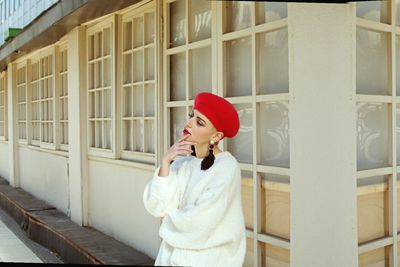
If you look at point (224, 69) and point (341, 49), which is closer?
point (341, 49)

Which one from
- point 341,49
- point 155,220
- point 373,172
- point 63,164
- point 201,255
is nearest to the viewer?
point 201,255

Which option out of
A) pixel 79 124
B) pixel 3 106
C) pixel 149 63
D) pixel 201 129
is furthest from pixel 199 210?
pixel 3 106

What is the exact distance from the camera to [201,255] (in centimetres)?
238

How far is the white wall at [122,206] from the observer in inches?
204

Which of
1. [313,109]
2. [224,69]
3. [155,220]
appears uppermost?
[224,69]

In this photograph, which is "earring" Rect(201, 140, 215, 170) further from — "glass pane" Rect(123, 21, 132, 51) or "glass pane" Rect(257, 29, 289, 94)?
"glass pane" Rect(123, 21, 132, 51)

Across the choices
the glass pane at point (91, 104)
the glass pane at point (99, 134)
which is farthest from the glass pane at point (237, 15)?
the glass pane at point (91, 104)

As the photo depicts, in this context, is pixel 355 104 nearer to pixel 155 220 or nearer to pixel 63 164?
pixel 155 220

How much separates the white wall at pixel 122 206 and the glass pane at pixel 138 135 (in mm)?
230

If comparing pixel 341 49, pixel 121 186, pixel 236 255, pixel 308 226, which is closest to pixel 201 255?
pixel 236 255

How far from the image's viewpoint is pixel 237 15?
385cm

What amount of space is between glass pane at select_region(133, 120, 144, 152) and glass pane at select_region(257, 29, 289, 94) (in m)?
2.16

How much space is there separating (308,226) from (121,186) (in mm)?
2999

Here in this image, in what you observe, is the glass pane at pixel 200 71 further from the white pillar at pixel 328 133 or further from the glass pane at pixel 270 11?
the white pillar at pixel 328 133
